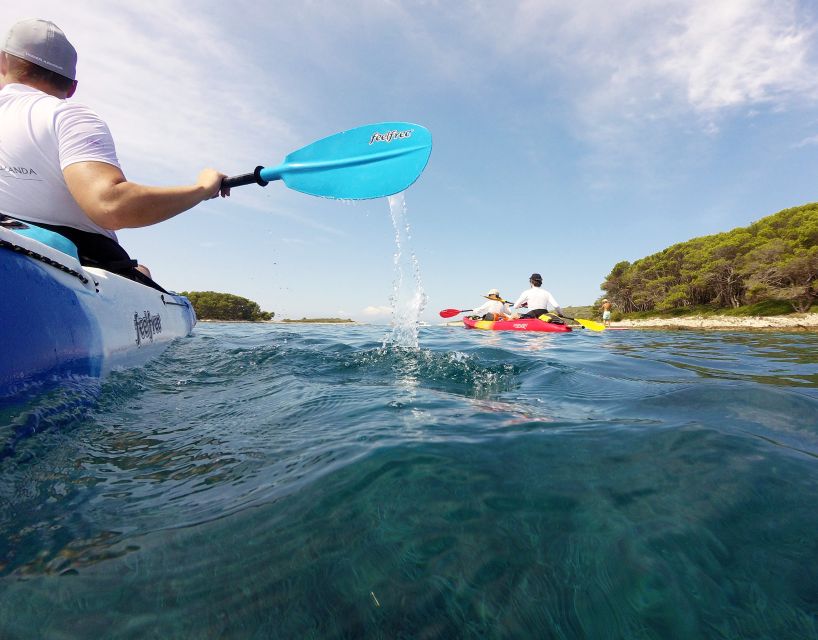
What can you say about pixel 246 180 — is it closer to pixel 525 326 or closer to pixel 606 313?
pixel 525 326

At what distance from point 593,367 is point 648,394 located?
5.58 feet

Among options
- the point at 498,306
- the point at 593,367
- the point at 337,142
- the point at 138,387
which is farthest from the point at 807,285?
the point at 138,387

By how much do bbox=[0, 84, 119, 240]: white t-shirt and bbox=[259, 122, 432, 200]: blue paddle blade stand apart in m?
1.90

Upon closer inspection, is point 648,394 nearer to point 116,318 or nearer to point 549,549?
point 549,549

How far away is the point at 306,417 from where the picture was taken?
7.54 feet

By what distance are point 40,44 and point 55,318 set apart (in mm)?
1804

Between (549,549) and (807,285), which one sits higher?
(807,285)

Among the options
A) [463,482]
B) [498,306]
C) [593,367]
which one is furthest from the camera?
[498,306]

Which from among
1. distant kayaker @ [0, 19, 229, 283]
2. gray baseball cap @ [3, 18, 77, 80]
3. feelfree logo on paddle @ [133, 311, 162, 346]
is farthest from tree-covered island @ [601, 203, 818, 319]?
gray baseball cap @ [3, 18, 77, 80]

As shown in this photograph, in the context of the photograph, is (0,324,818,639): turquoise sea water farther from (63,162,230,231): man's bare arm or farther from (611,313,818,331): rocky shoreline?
(611,313,818,331): rocky shoreline

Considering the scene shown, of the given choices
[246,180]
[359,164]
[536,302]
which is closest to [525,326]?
[536,302]

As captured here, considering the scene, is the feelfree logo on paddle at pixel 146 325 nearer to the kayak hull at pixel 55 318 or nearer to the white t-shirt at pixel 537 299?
the kayak hull at pixel 55 318

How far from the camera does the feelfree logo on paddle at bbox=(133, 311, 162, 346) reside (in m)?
3.56

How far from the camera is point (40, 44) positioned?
7.95 ft
